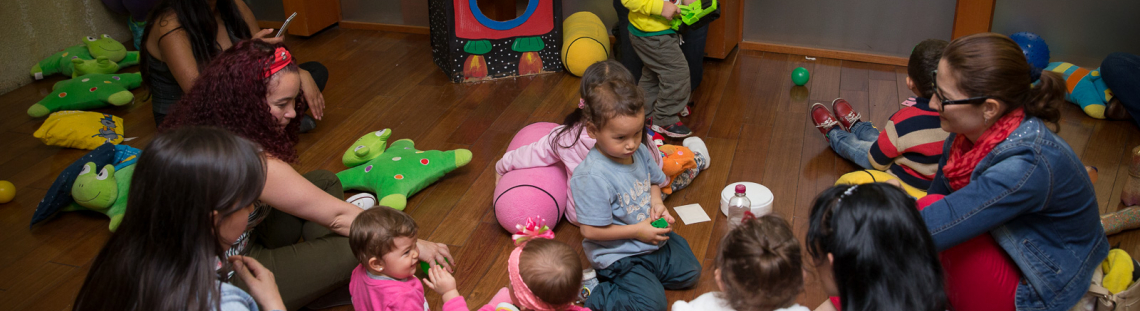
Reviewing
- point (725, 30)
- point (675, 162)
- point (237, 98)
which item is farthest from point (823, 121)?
point (237, 98)

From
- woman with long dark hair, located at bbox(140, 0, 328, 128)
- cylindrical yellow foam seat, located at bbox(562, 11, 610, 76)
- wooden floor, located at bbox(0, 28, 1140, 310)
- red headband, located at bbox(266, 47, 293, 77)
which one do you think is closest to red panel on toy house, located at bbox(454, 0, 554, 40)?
cylindrical yellow foam seat, located at bbox(562, 11, 610, 76)

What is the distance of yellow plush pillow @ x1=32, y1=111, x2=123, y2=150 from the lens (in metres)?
3.28

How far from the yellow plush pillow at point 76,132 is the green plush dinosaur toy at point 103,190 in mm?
595

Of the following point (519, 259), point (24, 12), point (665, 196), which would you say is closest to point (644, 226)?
point (519, 259)

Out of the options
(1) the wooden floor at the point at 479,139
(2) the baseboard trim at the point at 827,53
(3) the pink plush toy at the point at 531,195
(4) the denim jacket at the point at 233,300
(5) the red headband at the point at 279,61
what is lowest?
(1) the wooden floor at the point at 479,139

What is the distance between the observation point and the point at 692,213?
8.79ft

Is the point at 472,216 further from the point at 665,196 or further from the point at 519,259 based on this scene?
the point at 519,259

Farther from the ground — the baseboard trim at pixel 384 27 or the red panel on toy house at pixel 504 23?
the red panel on toy house at pixel 504 23

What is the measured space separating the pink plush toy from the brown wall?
130 inches

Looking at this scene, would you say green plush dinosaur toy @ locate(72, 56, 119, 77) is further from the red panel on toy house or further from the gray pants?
the gray pants

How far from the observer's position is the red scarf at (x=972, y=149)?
1.72 meters

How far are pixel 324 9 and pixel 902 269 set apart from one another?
14.5ft

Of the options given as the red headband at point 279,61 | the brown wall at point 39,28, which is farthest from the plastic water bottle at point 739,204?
the brown wall at point 39,28

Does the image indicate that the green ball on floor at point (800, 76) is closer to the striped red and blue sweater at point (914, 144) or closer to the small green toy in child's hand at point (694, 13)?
the small green toy in child's hand at point (694, 13)
